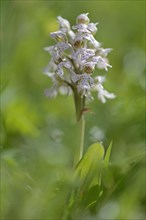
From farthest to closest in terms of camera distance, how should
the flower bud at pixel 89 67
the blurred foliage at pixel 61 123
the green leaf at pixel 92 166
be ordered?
the flower bud at pixel 89 67 → the green leaf at pixel 92 166 → the blurred foliage at pixel 61 123

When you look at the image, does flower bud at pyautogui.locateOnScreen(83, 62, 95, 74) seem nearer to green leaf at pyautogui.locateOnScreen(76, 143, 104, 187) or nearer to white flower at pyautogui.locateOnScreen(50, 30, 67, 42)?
white flower at pyautogui.locateOnScreen(50, 30, 67, 42)

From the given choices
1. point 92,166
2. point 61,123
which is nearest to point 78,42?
point 92,166

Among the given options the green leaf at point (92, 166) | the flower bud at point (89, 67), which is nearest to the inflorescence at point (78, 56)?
the flower bud at point (89, 67)

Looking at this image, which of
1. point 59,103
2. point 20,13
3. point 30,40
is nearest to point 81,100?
point 59,103

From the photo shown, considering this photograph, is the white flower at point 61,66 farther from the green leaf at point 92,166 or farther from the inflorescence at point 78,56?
the green leaf at point 92,166

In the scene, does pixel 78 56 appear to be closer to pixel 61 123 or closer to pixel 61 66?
pixel 61 66

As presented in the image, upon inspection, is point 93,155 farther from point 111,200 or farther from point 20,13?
point 20,13
